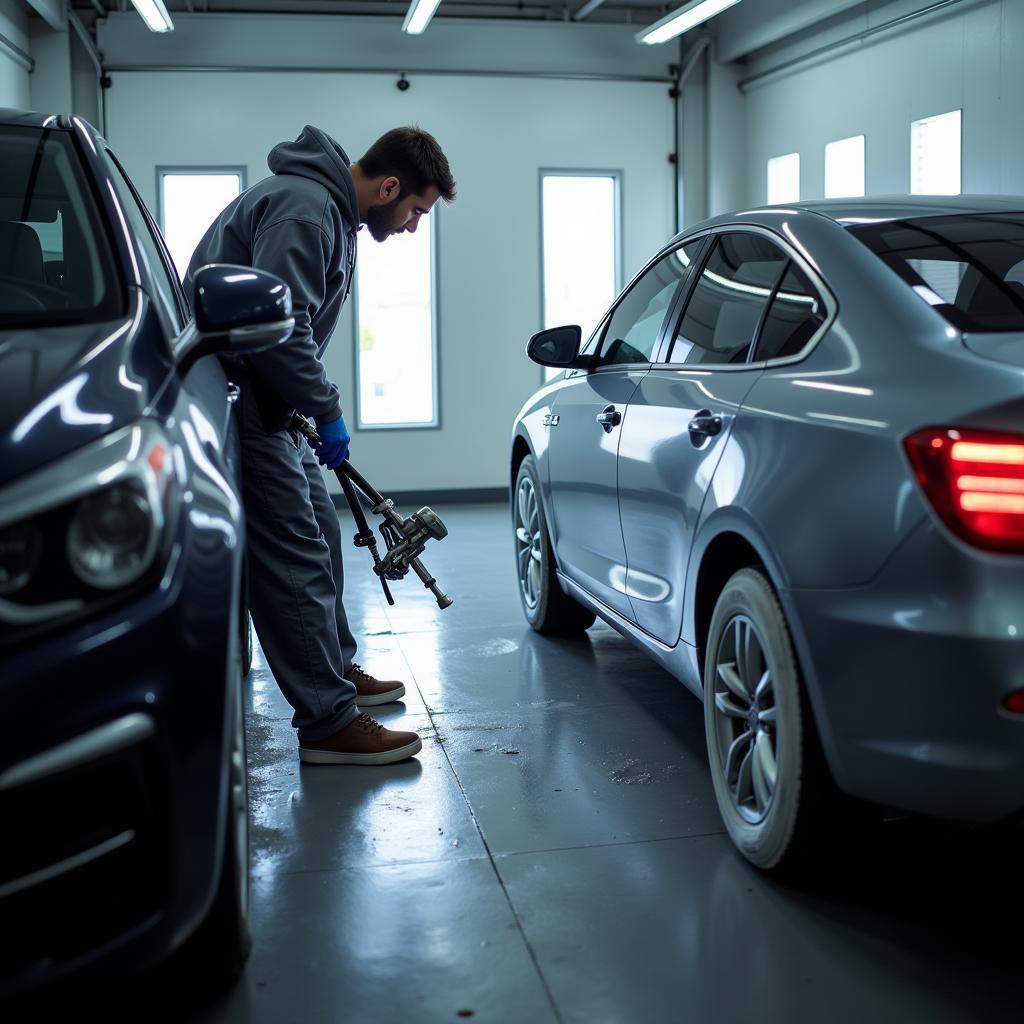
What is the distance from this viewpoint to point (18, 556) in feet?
4.80

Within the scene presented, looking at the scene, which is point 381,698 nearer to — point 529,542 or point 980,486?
point 529,542

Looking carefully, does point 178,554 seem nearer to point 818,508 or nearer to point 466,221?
point 818,508

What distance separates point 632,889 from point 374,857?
1.85 ft

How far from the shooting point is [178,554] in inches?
60.8

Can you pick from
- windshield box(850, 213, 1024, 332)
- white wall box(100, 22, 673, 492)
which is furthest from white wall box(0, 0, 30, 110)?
windshield box(850, 213, 1024, 332)

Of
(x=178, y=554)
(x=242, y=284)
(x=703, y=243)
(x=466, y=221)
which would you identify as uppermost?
(x=466, y=221)

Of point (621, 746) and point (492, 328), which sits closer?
point (621, 746)

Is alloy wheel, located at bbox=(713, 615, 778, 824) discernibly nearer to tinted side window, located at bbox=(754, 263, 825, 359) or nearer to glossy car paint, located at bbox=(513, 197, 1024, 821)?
glossy car paint, located at bbox=(513, 197, 1024, 821)

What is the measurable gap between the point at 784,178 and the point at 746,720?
881cm

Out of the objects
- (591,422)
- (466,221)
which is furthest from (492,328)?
(591,422)

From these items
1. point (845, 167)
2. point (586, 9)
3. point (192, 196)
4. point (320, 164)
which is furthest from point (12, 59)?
point (320, 164)

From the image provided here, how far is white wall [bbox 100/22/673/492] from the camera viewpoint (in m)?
10.2

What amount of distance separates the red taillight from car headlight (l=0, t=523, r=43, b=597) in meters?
1.24

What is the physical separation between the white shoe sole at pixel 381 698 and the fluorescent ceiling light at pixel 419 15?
663 centimetres
